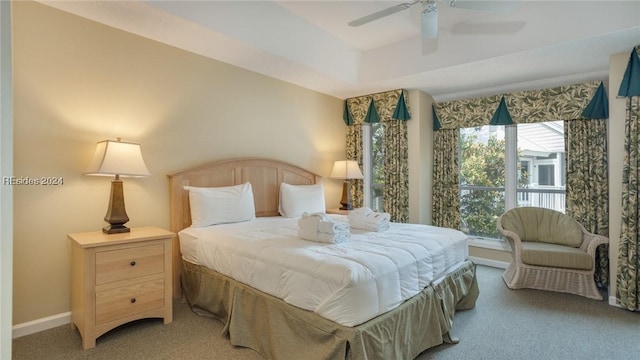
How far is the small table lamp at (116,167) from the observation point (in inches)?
97.1

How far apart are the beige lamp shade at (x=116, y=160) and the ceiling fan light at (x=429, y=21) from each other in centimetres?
260

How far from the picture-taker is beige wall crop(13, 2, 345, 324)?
2420 millimetres

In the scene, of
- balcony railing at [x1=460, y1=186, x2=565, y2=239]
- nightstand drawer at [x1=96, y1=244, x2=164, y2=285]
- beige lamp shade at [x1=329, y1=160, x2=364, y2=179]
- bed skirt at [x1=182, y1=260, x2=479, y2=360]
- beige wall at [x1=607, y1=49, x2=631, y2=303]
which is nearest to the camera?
bed skirt at [x1=182, y1=260, x2=479, y2=360]

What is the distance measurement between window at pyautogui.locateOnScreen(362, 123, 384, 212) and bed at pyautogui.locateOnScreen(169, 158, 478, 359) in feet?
6.91

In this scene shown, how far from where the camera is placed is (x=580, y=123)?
3.69m

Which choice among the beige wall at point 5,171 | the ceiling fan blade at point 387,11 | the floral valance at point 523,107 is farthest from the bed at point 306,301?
A: the floral valance at point 523,107

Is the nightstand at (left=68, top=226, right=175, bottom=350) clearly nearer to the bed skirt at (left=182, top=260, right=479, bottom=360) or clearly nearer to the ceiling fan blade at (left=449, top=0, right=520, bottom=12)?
the bed skirt at (left=182, top=260, right=479, bottom=360)

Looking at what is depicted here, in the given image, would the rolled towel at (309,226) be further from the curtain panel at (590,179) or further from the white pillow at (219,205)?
the curtain panel at (590,179)

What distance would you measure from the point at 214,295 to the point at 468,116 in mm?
3952

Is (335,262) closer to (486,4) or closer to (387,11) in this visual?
(387,11)

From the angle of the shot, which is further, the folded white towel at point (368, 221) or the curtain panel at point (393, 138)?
the curtain panel at point (393, 138)

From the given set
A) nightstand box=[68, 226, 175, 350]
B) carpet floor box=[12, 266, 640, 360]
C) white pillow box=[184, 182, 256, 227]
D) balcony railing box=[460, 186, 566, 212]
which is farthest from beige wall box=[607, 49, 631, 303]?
nightstand box=[68, 226, 175, 350]

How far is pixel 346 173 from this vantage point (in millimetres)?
4664

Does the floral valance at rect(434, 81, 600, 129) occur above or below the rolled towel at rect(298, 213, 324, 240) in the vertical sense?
above
